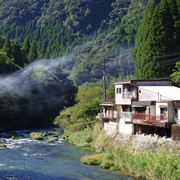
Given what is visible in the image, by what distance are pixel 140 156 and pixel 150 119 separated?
5.73m

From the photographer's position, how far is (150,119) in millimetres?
33375

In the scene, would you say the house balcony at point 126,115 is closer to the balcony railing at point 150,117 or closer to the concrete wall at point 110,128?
the balcony railing at point 150,117

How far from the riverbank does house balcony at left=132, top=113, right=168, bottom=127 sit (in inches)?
66.1

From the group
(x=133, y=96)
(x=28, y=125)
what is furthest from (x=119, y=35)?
(x=133, y=96)

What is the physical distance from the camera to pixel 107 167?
1219 inches

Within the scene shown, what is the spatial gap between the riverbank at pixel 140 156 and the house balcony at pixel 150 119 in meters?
1.68

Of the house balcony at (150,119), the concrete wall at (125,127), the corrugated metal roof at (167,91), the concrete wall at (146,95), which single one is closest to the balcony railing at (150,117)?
the house balcony at (150,119)

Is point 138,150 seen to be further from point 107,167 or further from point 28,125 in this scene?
point 28,125

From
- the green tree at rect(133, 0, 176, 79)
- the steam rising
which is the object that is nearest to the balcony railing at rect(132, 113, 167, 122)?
the green tree at rect(133, 0, 176, 79)

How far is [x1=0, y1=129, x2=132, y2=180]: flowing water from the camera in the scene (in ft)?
93.8

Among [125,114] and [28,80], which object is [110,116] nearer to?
[125,114]

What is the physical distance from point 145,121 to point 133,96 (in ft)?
21.5

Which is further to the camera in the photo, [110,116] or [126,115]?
[110,116]

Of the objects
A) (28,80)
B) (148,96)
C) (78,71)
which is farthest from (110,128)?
(78,71)
